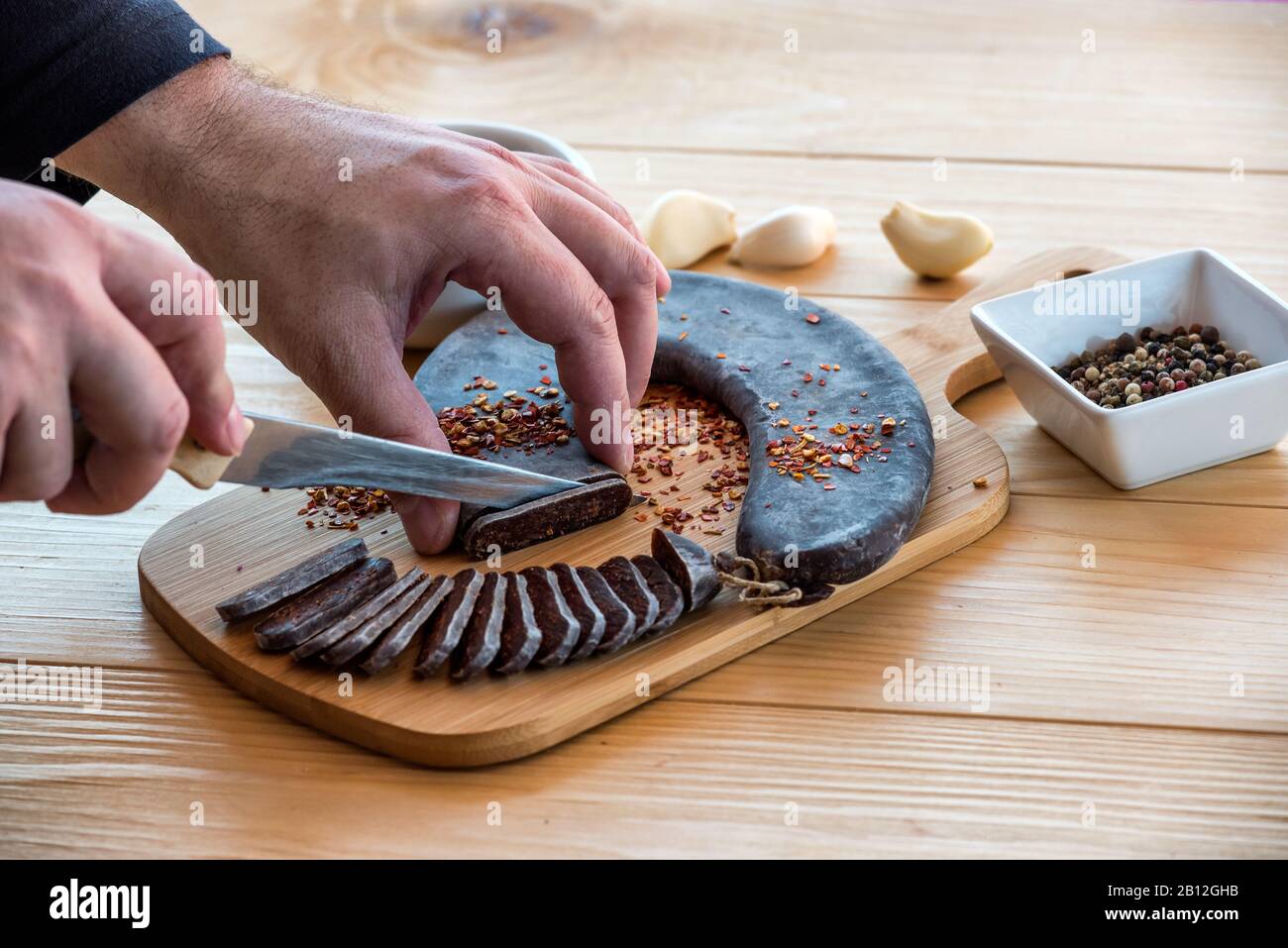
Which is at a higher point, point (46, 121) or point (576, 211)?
point (46, 121)

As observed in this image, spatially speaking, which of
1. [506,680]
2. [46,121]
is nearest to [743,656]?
[506,680]

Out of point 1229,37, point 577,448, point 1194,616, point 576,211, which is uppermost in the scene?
point 1229,37

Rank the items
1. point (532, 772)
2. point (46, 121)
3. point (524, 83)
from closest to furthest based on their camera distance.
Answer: point (532, 772) < point (46, 121) < point (524, 83)

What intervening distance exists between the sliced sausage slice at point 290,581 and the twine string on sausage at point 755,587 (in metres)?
0.47

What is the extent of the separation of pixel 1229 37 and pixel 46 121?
280 cm

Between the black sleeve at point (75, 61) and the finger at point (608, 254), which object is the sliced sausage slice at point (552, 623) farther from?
the black sleeve at point (75, 61)

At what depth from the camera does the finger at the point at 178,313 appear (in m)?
1.19

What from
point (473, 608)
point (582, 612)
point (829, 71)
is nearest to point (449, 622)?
point (473, 608)

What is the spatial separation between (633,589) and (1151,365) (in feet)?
2.89

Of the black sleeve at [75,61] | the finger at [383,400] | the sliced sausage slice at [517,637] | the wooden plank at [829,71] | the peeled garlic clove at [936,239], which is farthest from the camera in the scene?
the wooden plank at [829,71]

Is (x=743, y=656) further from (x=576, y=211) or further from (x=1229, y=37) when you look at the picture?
(x=1229, y=37)

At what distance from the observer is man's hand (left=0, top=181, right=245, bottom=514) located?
1.12 meters

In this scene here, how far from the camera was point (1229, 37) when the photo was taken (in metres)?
3.20

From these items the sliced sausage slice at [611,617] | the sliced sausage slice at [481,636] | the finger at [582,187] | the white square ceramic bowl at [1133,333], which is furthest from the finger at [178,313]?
the white square ceramic bowl at [1133,333]
